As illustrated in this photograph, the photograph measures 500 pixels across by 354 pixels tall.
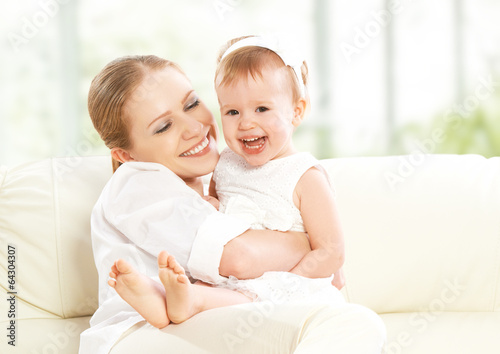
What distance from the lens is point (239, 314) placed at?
1273 millimetres

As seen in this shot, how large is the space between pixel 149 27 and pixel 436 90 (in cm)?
185

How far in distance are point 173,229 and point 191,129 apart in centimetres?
30

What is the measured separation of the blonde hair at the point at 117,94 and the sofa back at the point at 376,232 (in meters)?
0.42

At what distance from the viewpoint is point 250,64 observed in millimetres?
1598

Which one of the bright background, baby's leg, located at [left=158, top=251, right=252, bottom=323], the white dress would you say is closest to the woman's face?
the white dress

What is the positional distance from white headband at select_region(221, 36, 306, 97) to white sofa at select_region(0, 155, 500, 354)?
70 cm

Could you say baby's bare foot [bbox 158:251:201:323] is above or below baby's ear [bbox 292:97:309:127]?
below

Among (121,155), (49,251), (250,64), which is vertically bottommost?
(49,251)

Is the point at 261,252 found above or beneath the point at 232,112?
beneath

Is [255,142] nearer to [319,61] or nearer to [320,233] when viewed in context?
[320,233]

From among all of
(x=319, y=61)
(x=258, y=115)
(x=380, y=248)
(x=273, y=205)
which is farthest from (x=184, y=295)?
(x=319, y=61)

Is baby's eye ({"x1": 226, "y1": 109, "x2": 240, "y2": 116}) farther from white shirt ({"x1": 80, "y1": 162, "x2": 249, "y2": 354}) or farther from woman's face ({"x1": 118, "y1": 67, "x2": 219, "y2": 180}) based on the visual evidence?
white shirt ({"x1": 80, "y1": 162, "x2": 249, "y2": 354})

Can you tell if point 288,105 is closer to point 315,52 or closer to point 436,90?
point 315,52

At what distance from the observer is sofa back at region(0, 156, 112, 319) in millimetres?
2000
